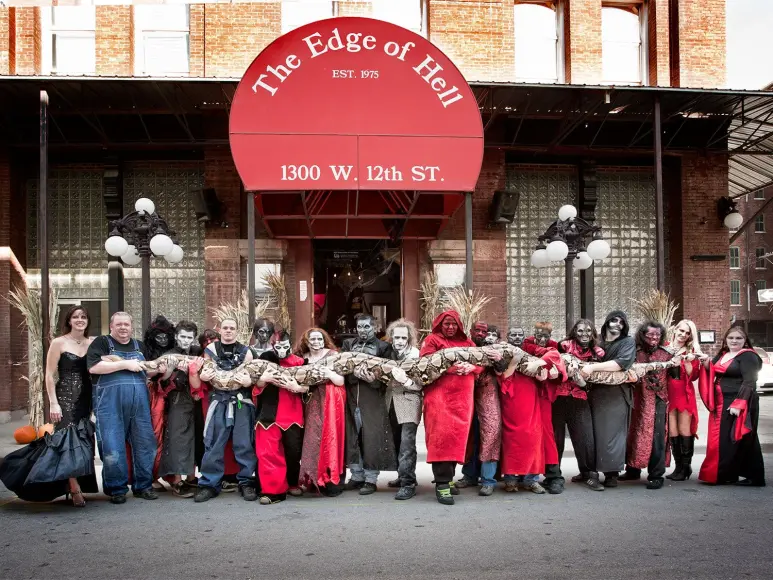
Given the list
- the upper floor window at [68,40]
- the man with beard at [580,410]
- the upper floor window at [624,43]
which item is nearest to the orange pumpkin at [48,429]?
the man with beard at [580,410]

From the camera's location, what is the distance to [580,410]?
6.68 meters

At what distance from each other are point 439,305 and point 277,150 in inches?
193

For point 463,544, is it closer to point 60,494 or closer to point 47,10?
point 60,494

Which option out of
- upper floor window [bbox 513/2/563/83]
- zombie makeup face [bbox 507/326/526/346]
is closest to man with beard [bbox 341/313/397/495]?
zombie makeup face [bbox 507/326/526/346]

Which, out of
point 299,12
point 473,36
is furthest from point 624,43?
point 299,12

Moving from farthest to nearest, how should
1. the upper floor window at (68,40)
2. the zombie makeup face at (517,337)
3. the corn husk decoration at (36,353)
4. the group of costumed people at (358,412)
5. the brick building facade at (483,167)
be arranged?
the upper floor window at (68,40) < the brick building facade at (483,167) < the corn husk decoration at (36,353) < the zombie makeup face at (517,337) < the group of costumed people at (358,412)

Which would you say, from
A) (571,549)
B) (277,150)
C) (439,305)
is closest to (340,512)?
(571,549)

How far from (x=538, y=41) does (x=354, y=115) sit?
6641mm

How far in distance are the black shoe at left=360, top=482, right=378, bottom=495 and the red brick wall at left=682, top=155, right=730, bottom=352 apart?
9.38m

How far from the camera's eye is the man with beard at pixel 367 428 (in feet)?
21.4

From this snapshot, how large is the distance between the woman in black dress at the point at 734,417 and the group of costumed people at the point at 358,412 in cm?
1

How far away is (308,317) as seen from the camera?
12.8 metres

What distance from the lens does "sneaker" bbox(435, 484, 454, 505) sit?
Answer: 610 cm

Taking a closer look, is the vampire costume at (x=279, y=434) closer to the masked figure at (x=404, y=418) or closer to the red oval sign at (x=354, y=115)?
the masked figure at (x=404, y=418)
